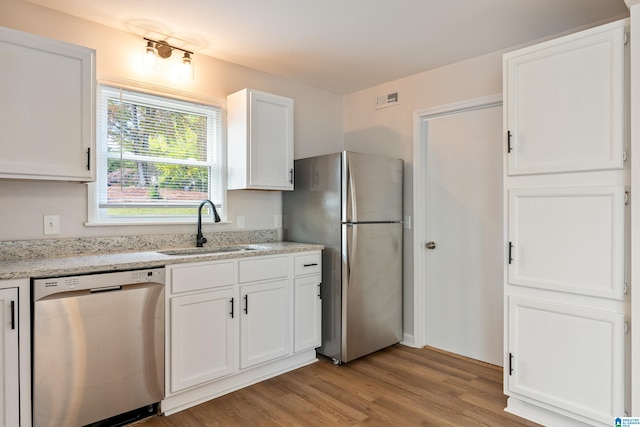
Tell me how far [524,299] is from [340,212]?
139cm

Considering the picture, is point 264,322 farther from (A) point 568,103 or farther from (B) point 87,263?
(A) point 568,103

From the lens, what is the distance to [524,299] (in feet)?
7.58

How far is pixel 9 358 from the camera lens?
1.79 m

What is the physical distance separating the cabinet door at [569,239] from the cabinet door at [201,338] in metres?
1.81

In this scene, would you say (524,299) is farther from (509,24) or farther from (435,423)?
(509,24)

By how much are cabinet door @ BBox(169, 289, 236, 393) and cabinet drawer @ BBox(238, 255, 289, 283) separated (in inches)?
6.0

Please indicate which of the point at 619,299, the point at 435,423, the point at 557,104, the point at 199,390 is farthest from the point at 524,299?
the point at 199,390

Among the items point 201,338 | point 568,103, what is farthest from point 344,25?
point 201,338

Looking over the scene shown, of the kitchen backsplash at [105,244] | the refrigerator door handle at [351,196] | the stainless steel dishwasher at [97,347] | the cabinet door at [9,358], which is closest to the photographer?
the cabinet door at [9,358]

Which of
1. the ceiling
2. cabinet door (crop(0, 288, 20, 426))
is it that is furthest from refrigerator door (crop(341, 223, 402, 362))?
cabinet door (crop(0, 288, 20, 426))

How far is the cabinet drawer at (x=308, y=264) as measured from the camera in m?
2.99

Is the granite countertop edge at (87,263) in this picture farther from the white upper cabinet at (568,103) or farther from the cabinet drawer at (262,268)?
the white upper cabinet at (568,103)

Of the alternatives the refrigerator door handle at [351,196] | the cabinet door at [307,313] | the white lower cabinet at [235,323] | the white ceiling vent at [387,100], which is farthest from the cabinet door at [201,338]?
the white ceiling vent at [387,100]

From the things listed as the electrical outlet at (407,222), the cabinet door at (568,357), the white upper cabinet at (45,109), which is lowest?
the cabinet door at (568,357)
